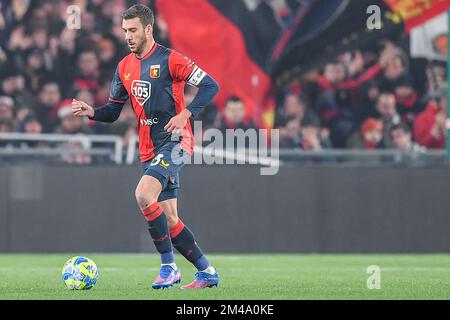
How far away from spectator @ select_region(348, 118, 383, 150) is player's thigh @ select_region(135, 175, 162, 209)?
23.5 ft

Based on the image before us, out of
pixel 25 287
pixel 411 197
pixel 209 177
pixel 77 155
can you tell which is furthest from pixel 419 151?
pixel 25 287

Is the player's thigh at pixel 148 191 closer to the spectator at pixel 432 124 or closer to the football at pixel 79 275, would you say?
the football at pixel 79 275

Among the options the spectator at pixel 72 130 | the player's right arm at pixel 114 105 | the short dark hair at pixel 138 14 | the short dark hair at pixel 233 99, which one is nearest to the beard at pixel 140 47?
the short dark hair at pixel 138 14

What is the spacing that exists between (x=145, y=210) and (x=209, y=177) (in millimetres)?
6346

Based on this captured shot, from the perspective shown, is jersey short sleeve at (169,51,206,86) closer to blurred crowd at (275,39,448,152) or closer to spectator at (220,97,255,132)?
spectator at (220,97,255,132)

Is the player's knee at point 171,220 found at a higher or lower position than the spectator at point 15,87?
lower

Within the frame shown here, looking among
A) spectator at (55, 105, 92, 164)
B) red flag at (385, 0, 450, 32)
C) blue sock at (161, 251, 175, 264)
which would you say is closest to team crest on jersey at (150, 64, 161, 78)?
blue sock at (161, 251, 175, 264)

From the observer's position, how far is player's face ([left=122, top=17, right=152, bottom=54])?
9.76m

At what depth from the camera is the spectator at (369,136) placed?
53.9 feet

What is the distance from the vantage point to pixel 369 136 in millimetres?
16422

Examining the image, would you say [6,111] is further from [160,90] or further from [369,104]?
[160,90]

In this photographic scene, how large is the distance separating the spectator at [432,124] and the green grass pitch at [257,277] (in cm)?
196

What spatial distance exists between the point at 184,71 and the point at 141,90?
1.34 feet

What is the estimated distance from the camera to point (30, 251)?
1597 cm
